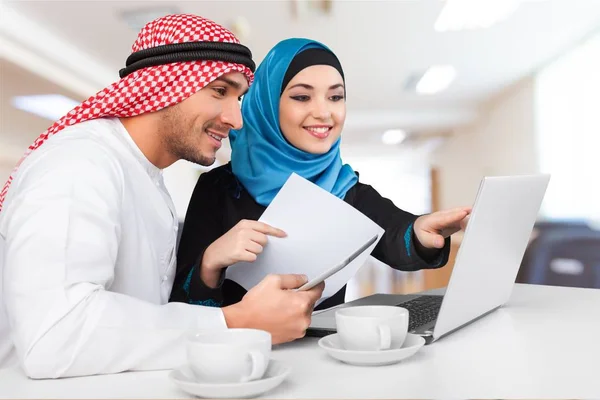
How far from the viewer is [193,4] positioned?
4.27 meters

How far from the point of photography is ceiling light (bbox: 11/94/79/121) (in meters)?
5.67

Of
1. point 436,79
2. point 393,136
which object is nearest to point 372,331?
point 436,79

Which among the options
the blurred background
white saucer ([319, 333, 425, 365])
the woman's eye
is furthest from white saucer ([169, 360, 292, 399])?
the blurred background

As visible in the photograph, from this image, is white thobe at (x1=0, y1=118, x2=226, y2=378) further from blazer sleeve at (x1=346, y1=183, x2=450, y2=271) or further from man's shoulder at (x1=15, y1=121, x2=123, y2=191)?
blazer sleeve at (x1=346, y1=183, x2=450, y2=271)

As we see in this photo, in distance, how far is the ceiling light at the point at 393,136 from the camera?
9.79 m

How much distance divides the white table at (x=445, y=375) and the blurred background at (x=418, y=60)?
1315mm

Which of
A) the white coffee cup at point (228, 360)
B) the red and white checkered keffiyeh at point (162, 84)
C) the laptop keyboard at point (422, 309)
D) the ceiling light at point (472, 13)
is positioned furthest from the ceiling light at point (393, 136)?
the white coffee cup at point (228, 360)

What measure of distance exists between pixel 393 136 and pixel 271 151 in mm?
9005

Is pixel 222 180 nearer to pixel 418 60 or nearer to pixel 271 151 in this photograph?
pixel 271 151

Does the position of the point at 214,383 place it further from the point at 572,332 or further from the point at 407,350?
the point at 572,332

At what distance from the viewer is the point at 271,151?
1606 millimetres

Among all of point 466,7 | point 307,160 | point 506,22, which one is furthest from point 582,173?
point 307,160

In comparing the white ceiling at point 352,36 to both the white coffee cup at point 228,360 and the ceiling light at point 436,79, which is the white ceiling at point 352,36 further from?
the white coffee cup at point 228,360

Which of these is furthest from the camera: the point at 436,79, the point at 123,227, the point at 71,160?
the point at 436,79
